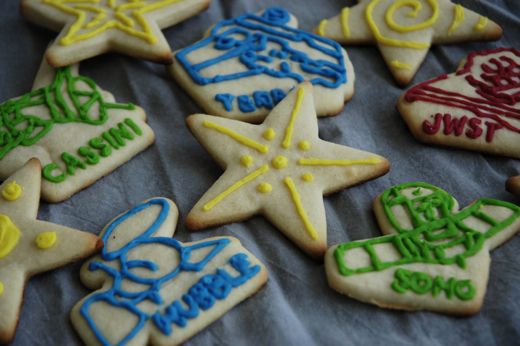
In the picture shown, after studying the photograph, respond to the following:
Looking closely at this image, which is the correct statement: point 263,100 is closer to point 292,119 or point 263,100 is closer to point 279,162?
point 292,119

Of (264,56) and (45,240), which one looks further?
(264,56)

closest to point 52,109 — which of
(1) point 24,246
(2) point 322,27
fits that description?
(1) point 24,246

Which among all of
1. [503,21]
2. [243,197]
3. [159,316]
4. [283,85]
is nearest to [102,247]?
[159,316]

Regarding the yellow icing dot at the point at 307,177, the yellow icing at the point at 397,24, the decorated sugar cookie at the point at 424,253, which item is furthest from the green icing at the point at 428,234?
the yellow icing at the point at 397,24

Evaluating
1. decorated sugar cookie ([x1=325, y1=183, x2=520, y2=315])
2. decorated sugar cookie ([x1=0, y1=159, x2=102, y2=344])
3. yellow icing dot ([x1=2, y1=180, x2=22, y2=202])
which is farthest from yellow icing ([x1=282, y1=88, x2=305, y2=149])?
yellow icing dot ([x1=2, y1=180, x2=22, y2=202])

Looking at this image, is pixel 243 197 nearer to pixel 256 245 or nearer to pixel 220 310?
pixel 256 245
